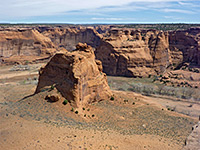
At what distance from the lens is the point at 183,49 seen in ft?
255

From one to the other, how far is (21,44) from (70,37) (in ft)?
141

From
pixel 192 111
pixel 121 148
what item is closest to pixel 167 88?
pixel 192 111

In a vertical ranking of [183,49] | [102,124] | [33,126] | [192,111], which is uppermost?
[183,49]

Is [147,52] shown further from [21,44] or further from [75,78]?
[21,44]

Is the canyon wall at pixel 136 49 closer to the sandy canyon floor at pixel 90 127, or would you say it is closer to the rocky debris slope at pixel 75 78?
the rocky debris slope at pixel 75 78

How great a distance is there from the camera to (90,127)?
2330 cm

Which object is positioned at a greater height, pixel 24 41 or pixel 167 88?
pixel 24 41

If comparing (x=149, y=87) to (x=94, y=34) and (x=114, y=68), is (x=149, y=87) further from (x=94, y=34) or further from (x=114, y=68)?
(x=94, y=34)

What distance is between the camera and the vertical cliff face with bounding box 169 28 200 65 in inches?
2876

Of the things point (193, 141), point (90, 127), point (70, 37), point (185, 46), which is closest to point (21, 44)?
point (70, 37)

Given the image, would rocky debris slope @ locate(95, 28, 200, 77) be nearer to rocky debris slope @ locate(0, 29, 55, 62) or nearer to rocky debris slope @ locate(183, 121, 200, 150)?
rocky debris slope @ locate(0, 29, 55, 62)

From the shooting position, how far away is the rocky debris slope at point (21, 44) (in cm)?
8575

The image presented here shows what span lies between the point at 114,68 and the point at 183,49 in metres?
29.4

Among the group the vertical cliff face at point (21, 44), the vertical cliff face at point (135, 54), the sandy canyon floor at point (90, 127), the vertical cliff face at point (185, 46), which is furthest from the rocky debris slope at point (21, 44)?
the sandy canyon floor at point (90, 127)
